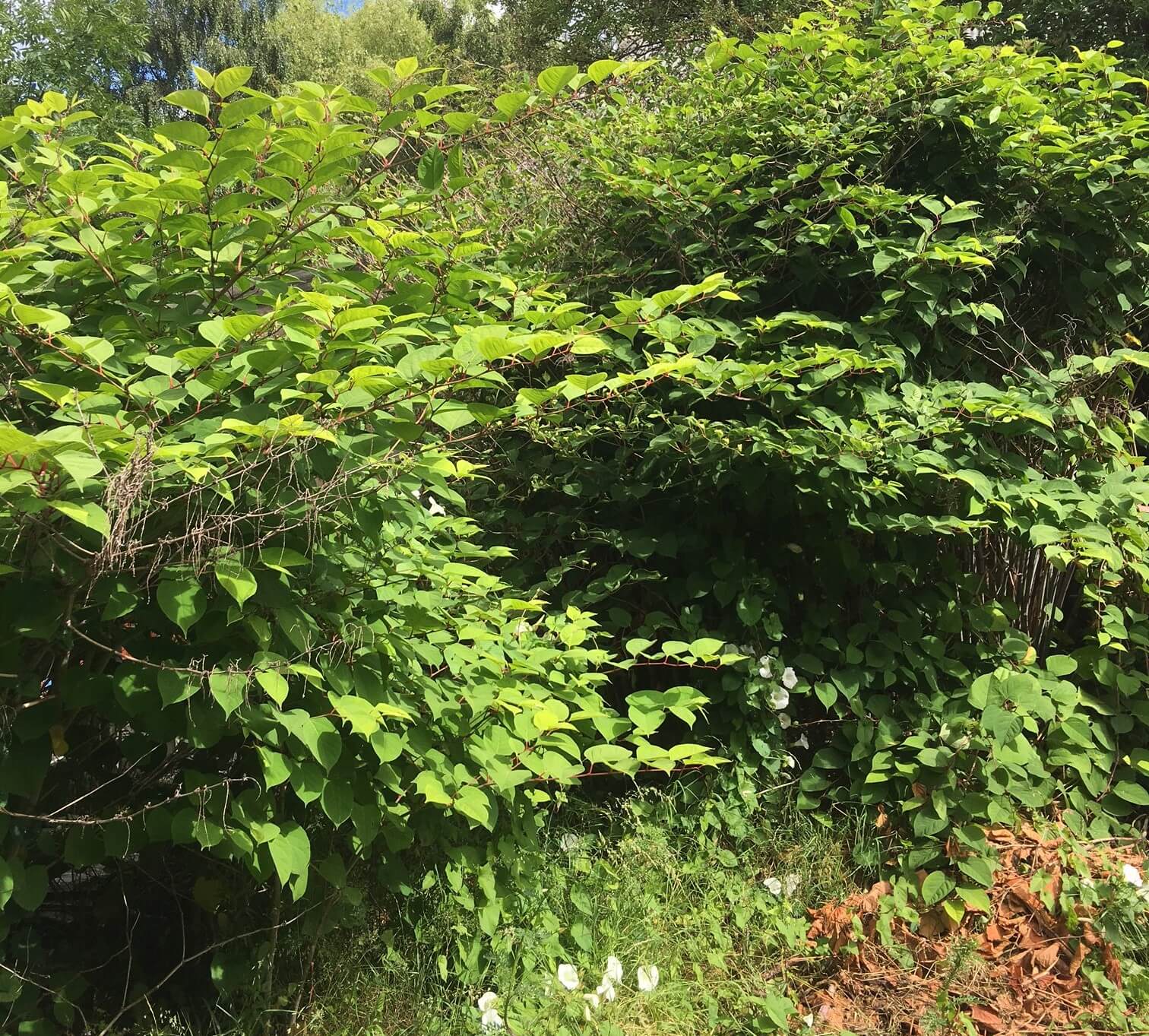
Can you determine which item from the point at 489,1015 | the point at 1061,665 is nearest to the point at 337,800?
the point at 489,1015

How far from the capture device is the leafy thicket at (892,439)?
112 inches

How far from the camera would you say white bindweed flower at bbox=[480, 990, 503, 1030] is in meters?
2.17

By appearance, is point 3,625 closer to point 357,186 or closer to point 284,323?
point 284,323

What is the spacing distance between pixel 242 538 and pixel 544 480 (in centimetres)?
185

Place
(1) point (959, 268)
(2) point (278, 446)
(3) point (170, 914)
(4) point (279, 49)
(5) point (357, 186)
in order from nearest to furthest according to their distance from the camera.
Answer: (2) point (278, 446)
(5) point (357, 186)
(3) point (170, 914)
(1) point (959, 268)
(4) point (279, 49)

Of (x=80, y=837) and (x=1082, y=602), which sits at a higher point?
(x=80, y=837)

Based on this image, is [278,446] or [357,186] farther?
[357,186]

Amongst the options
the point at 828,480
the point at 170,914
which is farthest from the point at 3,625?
the point at 828,480

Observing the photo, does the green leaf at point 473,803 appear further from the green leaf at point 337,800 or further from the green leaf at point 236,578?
the green leaf at point 236,578

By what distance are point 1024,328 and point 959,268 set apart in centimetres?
58

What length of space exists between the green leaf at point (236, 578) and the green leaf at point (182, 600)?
0.05m

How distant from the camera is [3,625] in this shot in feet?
5.53

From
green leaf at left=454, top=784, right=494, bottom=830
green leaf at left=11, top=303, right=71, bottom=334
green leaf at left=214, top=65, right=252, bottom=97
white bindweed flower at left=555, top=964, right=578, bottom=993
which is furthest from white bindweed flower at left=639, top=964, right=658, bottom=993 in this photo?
green leaf at left=214, top=65, right=252, bottom=97

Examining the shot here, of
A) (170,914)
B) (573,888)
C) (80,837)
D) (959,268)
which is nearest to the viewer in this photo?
(80,837)
